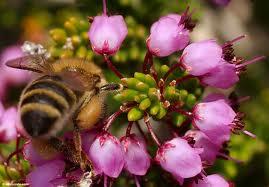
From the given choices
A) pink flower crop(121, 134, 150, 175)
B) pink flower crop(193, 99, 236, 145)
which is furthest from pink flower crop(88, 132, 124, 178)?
pink flower crop(193, 99, 236, 145)

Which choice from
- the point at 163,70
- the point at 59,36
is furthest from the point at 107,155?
the point at 59,36

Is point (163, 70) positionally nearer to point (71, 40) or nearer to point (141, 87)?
point (141, 87)

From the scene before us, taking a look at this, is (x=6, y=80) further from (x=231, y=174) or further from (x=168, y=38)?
(x=168, y=38)

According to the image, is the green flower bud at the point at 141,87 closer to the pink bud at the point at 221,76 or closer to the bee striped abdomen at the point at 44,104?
the pink bud at the point at 221,76

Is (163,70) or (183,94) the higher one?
(163,70)

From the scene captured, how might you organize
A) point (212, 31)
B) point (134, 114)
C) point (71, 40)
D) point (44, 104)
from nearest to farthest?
1. point (44, 104)
2. point (134, 114)
3. point (71, 40)
4. point (212, 31)

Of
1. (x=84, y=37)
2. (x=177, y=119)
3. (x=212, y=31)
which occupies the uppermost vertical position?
(x=84, y=37)

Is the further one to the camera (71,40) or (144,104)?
(71,40)

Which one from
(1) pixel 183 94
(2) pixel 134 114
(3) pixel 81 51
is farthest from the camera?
(3) pixel 81 51
